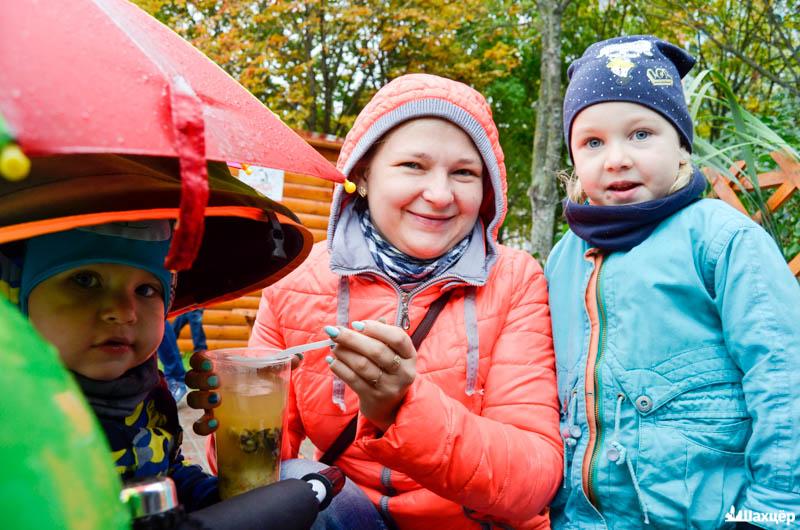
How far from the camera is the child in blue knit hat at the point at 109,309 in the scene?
1.36 m

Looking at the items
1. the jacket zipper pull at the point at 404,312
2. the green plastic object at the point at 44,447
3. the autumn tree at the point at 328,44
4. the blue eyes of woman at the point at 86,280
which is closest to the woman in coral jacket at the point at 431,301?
the jacket zipper pull at the point at 404,312

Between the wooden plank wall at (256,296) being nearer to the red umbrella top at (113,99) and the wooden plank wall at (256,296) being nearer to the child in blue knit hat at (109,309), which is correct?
the child in blue knit hat at (109,309)

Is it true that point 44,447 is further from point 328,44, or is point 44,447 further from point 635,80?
point 328,44

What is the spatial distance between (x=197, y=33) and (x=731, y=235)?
9.28 m

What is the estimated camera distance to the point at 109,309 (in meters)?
1.39

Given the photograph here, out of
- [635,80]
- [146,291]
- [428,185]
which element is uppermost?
[635,80]

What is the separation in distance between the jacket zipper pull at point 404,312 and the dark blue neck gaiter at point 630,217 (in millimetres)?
586

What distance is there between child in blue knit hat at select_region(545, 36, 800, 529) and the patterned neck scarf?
36 centimetres

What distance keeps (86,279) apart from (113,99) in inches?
29.2

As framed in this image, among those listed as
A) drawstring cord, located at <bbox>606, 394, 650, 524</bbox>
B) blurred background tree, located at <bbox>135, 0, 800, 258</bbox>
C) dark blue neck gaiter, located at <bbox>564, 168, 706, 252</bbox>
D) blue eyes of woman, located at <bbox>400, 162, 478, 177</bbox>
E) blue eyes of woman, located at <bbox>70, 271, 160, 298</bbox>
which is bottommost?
drawstring cord, located at <bbox>606, 394, 650, 524</bbox>

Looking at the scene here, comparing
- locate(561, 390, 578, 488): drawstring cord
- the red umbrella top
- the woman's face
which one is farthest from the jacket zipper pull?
the red umbrella top

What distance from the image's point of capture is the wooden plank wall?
325 inches

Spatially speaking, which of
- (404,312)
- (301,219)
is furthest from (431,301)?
(301,219)

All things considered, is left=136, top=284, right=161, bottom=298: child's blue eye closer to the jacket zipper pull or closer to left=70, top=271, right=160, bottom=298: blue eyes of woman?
left=70, top=271, right=160, bottom=298: blue eyes of woman
